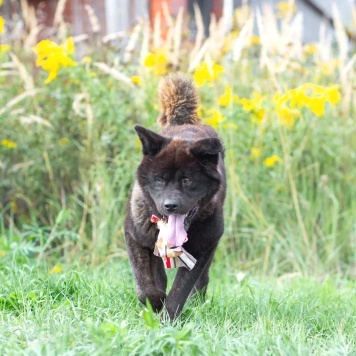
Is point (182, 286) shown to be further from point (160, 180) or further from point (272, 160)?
point (272, 160)

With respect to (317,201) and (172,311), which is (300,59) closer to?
(317,201)

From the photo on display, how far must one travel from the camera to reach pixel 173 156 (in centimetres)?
418

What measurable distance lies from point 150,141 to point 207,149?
320 millimetres

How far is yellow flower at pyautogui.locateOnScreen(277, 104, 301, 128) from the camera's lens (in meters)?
6.62

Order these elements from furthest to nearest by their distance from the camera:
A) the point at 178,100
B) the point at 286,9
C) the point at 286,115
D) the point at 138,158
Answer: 1. the point at 286,9
2. the point at 286,115
3. the point at 138,158
4. the point at 178,100

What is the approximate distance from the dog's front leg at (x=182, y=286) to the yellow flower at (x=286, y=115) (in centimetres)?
251

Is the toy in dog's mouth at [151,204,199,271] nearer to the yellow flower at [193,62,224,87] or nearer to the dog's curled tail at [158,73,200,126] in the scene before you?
the dog's curled tail at [158,73,200,126]

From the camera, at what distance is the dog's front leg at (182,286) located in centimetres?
415

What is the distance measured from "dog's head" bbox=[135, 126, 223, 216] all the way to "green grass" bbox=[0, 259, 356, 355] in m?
0.61

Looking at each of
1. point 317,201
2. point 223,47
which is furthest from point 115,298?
point 223,47

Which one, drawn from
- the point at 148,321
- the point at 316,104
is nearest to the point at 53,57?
the point at 316,104

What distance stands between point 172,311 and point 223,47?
4.10 metres

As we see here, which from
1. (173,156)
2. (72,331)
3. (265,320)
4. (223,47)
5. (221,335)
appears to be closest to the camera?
(72,331)

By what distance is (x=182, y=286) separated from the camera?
167 inches
